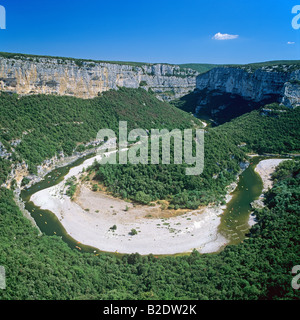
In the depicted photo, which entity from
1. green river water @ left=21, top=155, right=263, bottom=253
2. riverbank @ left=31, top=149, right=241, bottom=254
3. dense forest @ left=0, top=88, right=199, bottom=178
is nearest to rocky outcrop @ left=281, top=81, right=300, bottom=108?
dense forest @ left=0, top=88, right=199, bottom=178

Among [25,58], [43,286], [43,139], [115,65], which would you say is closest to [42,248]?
[43,286]

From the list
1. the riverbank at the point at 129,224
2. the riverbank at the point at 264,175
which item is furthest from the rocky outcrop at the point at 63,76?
the riverbank at the point at 264,175

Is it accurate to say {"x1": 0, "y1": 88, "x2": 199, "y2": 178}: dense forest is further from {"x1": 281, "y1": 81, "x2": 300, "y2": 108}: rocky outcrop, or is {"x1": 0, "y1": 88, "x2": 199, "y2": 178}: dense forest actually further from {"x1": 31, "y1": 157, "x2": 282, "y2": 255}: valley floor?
{"x1": 281, "y1": 81, "x2": 300, "y2": 108}: rocky outcrop

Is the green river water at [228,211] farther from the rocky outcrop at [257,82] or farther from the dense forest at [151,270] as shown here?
the rocky outcrop at [257,82]

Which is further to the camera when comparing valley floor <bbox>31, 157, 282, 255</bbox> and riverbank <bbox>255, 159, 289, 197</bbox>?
riverbank <bbox>255, 159, 289, 197</bbox>

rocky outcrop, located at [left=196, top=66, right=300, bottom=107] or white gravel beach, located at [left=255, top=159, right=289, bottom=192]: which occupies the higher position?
rocky outcrop, located at [left=196, top=66, right=300, bottom=107]
